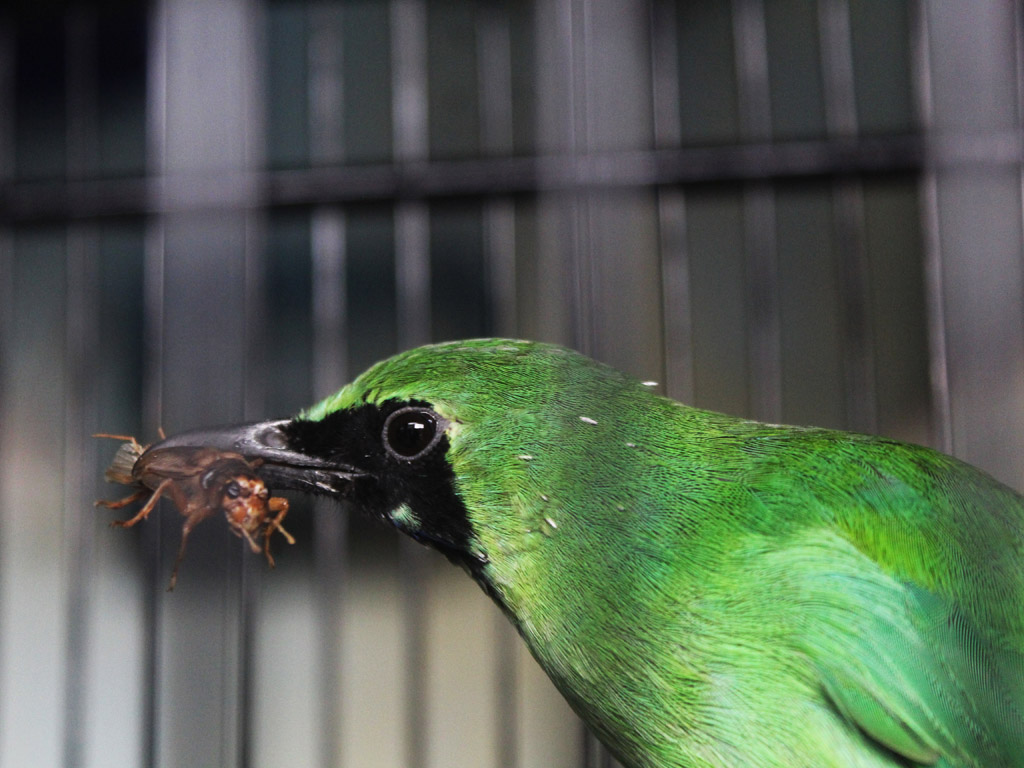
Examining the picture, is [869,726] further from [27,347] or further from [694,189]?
[27,347]

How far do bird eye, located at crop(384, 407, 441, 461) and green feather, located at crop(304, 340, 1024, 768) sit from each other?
0.02 m

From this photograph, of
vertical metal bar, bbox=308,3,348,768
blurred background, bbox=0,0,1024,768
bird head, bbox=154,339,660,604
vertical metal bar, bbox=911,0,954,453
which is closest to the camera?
bird head, bbox=154,339,660,604

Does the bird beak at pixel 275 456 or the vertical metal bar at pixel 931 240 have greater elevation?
the vertical metal bar at pixel 931 240

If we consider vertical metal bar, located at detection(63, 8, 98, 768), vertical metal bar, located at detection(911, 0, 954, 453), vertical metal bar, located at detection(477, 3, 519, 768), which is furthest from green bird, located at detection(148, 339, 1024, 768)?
vertical metal bar, located at detection(63, 8, 98, 768)

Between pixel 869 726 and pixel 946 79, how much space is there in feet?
6.37

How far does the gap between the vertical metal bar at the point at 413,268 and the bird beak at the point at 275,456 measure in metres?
1.29

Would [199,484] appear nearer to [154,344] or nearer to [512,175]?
[154,344]

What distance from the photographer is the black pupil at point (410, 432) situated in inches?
53.6

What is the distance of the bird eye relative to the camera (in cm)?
136

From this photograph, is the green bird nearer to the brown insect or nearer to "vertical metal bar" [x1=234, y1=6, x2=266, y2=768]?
the brown insect

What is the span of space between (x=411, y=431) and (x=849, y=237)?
5.76 ft

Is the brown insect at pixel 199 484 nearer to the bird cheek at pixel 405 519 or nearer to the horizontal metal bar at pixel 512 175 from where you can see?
the bird cheek at pixel 405 519

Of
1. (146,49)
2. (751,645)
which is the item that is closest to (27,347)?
(146,49)

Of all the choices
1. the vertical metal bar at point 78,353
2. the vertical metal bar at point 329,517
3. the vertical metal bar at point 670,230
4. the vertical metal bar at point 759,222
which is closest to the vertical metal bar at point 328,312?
the vertical metal bar at point 329,517
